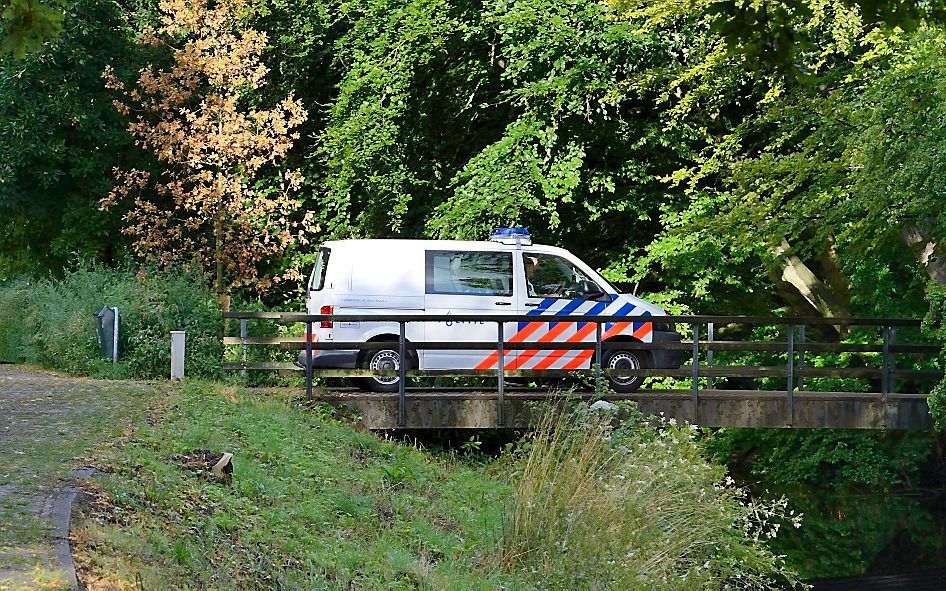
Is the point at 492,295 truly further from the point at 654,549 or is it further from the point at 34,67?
the point at 34,67

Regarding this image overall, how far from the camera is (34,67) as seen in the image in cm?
2238

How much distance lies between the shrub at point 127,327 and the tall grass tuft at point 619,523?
7.00m

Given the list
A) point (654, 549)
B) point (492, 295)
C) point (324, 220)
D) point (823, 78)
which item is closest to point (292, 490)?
point (654, 549)

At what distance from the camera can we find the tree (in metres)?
22.1

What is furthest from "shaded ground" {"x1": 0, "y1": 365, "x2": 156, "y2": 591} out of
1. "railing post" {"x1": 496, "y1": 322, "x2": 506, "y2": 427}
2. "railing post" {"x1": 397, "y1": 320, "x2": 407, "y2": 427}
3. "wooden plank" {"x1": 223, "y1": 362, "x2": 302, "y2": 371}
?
"railing post" {"x1": 496, "y1": 322, "x2": 506, "y2": 427}

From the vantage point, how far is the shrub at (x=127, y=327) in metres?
16.3

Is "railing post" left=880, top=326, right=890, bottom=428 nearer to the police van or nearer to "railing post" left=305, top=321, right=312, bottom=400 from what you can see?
the police van

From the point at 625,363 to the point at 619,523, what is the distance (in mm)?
6231

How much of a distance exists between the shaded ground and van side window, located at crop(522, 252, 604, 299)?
4909 mm

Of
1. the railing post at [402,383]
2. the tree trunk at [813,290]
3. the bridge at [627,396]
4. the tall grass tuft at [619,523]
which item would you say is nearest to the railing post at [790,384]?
the bridge at [627,396]

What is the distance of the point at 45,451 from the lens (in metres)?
8.73

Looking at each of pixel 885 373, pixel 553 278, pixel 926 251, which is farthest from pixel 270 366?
pixel 926 251

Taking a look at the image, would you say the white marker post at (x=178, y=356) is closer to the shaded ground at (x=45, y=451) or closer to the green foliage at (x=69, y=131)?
the shaded ground at (x=45, y=451)

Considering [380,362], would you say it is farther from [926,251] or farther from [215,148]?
[215,148]
